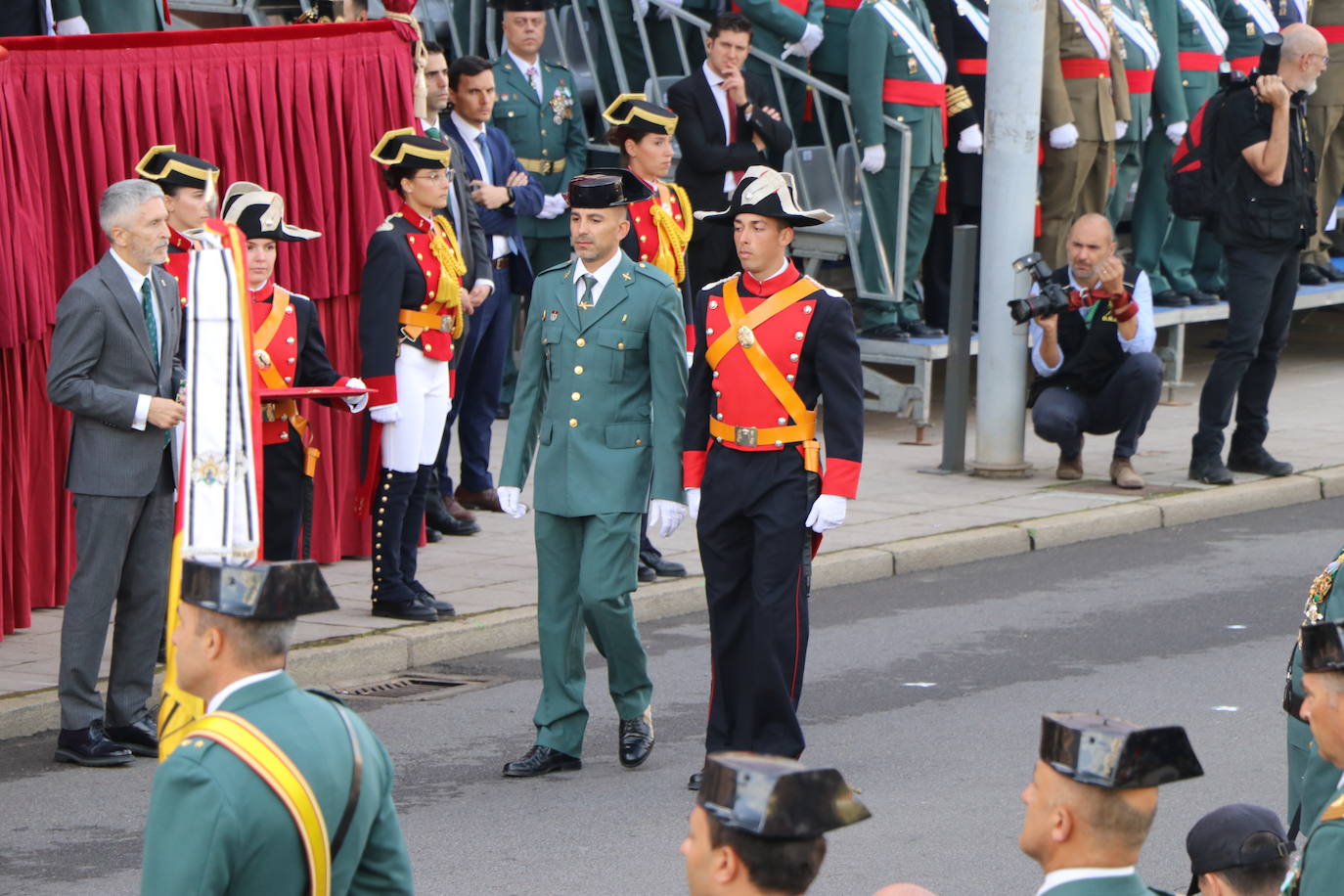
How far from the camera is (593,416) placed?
7.60 m

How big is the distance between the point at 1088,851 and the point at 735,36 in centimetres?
955

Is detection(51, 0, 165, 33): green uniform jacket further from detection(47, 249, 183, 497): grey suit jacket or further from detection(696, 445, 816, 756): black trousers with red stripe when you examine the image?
detection(696, 445, 816, 756): black trousers with red stripe

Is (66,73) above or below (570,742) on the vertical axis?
above

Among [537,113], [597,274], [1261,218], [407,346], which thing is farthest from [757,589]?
[537,113]

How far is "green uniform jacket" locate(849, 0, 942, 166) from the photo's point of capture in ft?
45.0

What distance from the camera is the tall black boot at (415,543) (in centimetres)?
946

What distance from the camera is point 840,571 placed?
1062 cm

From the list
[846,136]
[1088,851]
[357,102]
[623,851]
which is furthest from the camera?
[846,136]

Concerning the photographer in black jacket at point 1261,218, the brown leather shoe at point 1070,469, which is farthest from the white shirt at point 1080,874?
the brown leather shoe at point 1070,469

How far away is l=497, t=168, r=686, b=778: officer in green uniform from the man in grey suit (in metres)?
1.34

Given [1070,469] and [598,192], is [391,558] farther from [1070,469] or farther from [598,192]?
[1070,469]

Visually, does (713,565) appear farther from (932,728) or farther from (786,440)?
(932,728)

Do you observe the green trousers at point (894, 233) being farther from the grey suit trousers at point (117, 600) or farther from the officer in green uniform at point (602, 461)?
the grey suit trousers at point (117, 600)

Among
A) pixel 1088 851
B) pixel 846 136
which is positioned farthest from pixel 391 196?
pixel 1088 851
